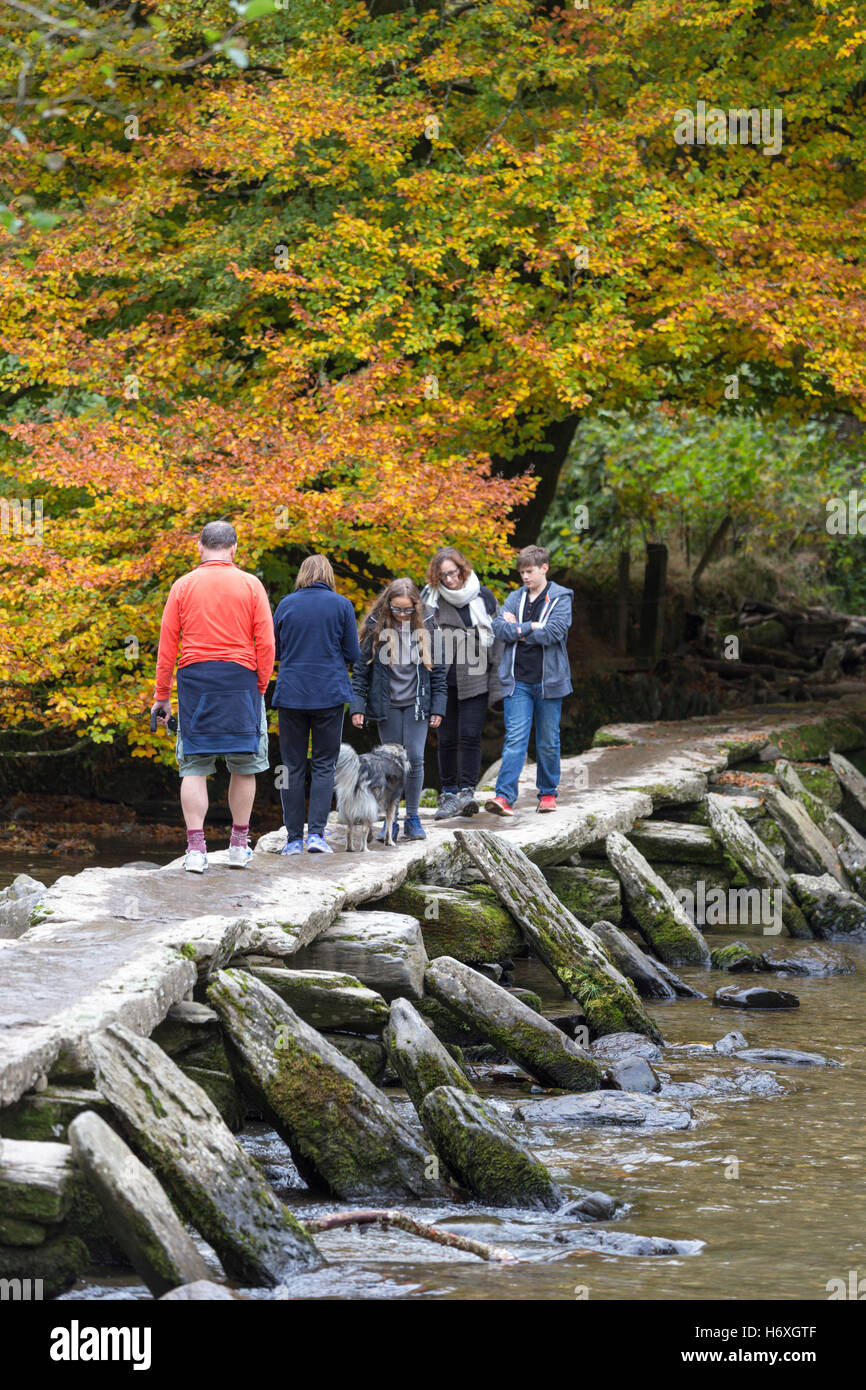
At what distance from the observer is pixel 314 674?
32.6ft

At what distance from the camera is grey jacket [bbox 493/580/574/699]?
1197cm

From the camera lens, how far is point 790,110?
712 inches

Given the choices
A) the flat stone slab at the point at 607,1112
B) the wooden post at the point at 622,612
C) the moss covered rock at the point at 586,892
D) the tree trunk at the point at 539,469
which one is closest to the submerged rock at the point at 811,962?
the moss covered rock at the point at 586,892

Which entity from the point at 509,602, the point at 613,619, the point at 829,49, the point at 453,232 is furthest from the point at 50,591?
the point at 613,619

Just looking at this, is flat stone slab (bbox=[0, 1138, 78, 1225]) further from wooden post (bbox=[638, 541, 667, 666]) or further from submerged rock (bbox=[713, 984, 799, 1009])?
wooden post (bbox=[638, 541, 667, 666])

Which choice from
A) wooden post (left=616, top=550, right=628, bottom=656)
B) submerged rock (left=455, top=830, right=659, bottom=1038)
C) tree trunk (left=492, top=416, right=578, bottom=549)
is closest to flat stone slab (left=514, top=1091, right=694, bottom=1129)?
submerged rock (left=455, top=830, right=659, bottom=1038)

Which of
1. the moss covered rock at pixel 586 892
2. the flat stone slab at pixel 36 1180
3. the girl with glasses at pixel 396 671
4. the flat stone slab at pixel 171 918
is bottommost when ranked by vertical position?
the moss covered rock at pixel 586 892

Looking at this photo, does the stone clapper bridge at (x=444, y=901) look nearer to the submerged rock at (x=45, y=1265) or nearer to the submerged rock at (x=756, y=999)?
the submerged rock at (x=45, y=1265)

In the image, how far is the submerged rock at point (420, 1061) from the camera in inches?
280

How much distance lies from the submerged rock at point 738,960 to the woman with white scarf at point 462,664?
2340mm

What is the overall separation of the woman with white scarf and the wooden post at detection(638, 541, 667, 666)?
13.1m

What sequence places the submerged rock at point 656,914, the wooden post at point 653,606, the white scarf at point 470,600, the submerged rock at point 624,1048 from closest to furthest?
the submerged rock at point 624,1048
the white scarf at point 470,600
the submerged rock at point 656,914
the wooden post at point 653,606

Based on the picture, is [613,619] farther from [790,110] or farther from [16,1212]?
[16,1212]

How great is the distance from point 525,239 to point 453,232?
0.76m
